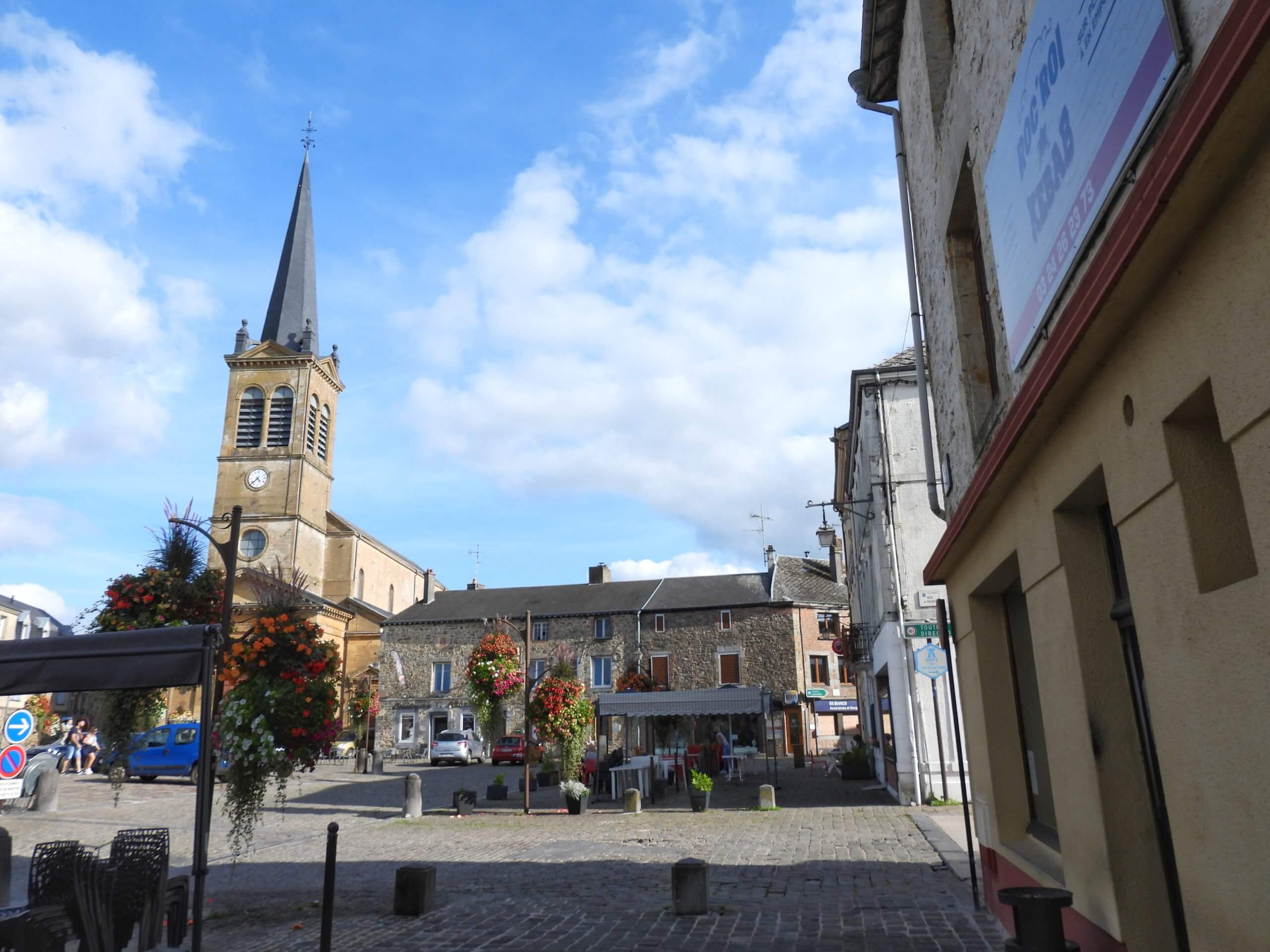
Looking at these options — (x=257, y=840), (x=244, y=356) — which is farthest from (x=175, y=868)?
(x=244, y=356)

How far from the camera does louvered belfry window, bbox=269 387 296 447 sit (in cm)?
5300

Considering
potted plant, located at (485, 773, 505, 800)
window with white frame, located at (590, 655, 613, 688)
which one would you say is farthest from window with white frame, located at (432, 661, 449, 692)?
potted plant, located at (485, 773, 505, 800)

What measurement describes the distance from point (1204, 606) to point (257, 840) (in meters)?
14.6

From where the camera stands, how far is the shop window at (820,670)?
128 feet

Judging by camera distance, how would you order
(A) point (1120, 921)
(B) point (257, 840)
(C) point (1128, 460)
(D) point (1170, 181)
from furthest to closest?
(B) point (257, 840) < (A) point (1120, 921) < (C) point (1128, 460) < (D) point (1170, 181)

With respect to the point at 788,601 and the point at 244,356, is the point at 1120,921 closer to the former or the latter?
the point at 788,601

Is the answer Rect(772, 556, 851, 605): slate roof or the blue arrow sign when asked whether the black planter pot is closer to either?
the blue arrow sign

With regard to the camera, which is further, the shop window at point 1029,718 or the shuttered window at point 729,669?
the shuttered window at point 729,669

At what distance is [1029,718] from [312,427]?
175 feet

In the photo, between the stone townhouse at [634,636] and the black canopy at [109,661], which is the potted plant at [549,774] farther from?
the black canopy at [109,661]

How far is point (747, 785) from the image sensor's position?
875 inches

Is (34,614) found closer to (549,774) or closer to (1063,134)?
(549,774)

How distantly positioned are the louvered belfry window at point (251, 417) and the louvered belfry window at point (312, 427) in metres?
2.80

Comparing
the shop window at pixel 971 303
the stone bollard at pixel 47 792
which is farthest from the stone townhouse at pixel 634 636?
the shop window at pixel 971 303
